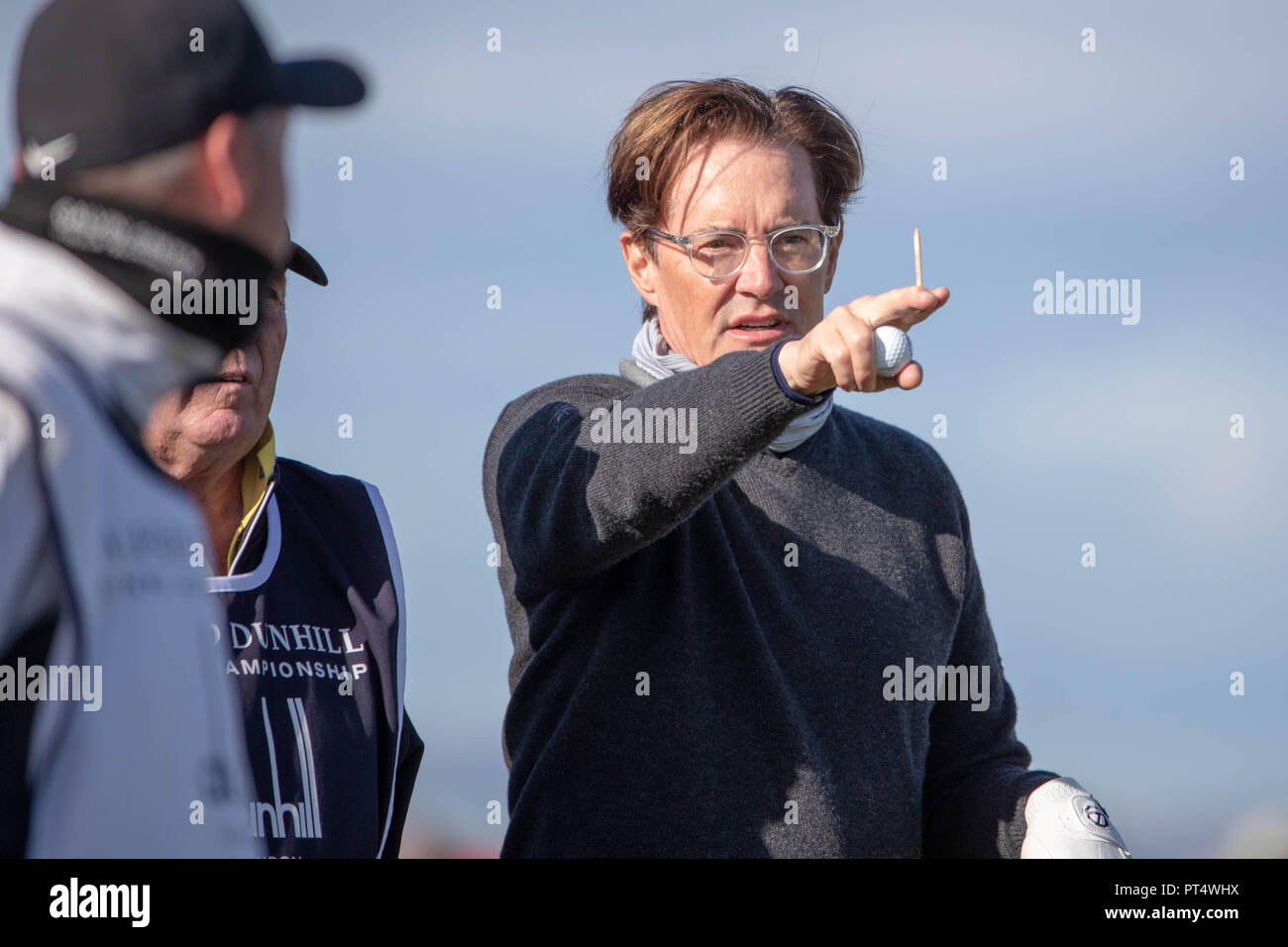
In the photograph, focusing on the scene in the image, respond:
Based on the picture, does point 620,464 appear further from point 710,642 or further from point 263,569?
point 263,569

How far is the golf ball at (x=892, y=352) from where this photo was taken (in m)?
2.04

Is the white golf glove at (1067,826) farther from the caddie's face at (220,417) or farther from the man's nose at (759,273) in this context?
the caddie's face at (220,417)

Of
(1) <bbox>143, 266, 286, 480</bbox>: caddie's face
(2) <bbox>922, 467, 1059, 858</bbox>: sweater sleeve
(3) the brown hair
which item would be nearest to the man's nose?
(3) the brown hair

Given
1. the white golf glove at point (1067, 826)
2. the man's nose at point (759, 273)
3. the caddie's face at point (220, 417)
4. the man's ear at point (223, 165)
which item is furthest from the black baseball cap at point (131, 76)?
the white golf glove at point (1067, 826)

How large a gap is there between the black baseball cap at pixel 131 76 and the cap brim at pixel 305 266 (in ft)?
5.03

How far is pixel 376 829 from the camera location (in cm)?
265

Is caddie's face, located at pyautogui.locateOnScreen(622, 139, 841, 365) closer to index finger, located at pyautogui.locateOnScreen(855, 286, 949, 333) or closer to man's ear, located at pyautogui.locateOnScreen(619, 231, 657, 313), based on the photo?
man's ear, located at pyautogui.locateOnScreen(619, 231, 657, 313)

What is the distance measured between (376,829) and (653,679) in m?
0.68

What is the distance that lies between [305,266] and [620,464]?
3.81 ft
